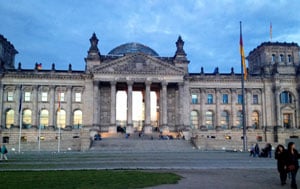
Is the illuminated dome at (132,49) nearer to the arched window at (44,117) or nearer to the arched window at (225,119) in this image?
the arched window at (225,119)

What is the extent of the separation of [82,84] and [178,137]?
1018 inches

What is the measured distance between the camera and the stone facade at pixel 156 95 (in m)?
74.3

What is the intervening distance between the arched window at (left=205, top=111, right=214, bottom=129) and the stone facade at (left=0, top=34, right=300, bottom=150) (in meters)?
0.25

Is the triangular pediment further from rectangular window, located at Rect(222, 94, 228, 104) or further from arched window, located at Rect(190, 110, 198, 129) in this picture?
rectangular window, located at Rect(222, 94, 228, 104)

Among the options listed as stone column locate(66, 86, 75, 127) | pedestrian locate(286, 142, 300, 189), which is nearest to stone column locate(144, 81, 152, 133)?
stone column locate(66, 86, 75, 127)

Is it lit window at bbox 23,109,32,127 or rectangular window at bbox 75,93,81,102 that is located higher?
rectangular window at bbox 75,93,81,102

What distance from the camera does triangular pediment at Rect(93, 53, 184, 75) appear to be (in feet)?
244

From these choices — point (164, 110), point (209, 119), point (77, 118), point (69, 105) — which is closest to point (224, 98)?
point (209, 119)

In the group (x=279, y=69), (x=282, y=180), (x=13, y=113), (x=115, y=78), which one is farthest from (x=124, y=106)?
(x=282, y=180)

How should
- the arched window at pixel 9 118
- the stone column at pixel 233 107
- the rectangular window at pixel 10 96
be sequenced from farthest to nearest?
1. the stone column at pixel 233 107
2. the rectangular window at pixel 10 96
3. the arched window at pixel 9 118

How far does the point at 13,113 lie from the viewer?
2980 inches

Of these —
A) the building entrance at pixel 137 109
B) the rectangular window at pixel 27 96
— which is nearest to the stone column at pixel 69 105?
the rectangular window at pixel 27 96

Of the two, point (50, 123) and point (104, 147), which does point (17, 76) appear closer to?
point (50, 123)

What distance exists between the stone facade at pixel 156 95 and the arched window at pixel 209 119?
246 millimetres
